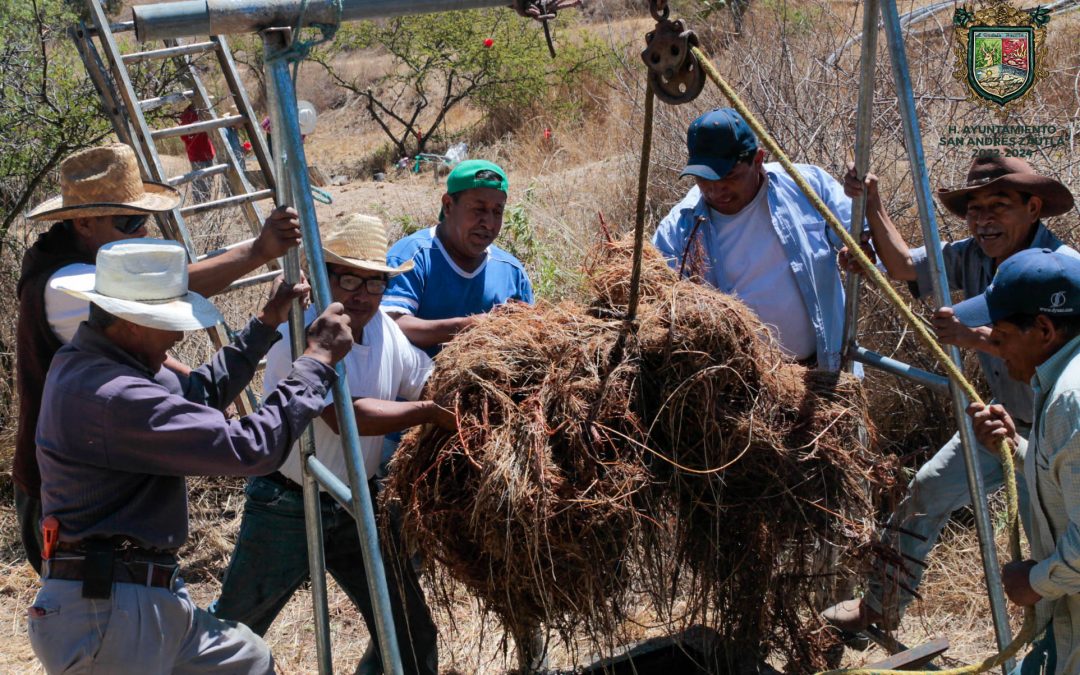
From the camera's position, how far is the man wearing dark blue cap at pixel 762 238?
358 cm

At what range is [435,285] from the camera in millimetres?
3803

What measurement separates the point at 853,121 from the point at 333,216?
7.18 meters

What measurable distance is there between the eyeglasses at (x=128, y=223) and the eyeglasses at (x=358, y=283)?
79 centimetres

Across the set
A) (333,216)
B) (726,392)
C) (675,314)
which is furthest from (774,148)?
(333,216)

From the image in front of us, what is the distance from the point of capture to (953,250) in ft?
12.0

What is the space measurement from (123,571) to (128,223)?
136cm

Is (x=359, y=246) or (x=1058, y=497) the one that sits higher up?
(x=359, y=246)

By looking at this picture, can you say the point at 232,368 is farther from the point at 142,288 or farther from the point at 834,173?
the point at 834,173

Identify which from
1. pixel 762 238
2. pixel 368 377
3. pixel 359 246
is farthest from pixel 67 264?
pixel 762 238

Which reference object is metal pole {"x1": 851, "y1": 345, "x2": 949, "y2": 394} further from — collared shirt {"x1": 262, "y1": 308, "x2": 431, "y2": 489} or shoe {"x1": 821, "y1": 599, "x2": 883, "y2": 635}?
collared shirt {"x1": 262, "y1": 308, "x2": 431, "y2": 489}

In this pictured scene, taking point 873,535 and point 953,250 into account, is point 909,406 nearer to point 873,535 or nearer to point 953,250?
point 953,250

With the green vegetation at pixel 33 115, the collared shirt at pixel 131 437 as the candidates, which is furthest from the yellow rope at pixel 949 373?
the green vegetation at pixel 33 115

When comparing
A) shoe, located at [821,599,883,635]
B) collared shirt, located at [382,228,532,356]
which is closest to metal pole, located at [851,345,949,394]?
shoe, located at [821,599,883,635]

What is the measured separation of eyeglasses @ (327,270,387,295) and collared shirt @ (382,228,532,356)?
37cm
